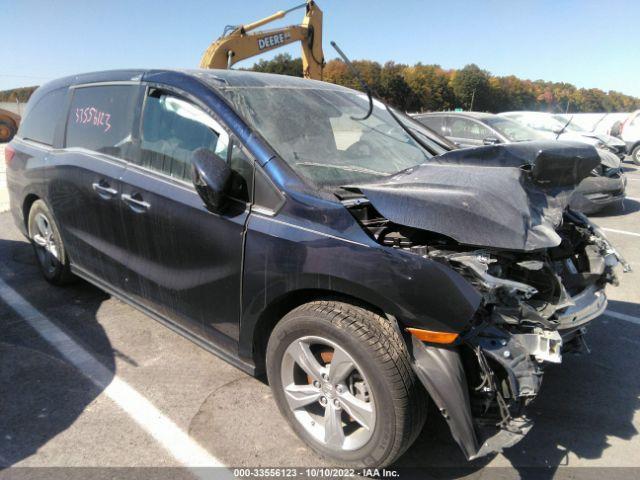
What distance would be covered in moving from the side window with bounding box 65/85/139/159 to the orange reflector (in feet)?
7.20

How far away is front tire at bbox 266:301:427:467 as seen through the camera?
2020mm

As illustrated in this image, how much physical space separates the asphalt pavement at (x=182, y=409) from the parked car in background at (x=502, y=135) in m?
4.48

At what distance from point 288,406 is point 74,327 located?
7.05 feet

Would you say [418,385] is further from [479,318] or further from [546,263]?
[546,263]

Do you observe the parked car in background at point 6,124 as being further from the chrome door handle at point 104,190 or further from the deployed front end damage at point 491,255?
the deployed front end damage at point 491,255

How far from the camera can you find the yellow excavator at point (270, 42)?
36.7 feet

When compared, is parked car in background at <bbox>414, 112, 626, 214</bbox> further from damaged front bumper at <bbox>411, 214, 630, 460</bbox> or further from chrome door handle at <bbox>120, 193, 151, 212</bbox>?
damaged front bumper at <bbox>411, 214, 630, 460</bbox>

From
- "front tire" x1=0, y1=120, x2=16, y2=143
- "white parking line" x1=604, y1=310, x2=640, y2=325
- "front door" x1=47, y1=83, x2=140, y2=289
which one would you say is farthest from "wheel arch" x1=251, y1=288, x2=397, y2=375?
"front tire" x1=0, y1=120, x2=16, y2=143

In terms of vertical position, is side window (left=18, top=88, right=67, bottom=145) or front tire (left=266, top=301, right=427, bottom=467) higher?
side window (left=18, top=88, right=67, bottom=145)

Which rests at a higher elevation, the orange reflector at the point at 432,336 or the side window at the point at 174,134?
the side window at the point at 174,134

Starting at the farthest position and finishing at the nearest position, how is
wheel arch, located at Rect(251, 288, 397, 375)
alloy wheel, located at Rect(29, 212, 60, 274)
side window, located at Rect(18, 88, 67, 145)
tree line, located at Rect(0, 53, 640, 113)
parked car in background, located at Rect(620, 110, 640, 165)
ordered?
tree line, located at Rect(0, 53, 640, 113)
parked car in background, located at Rect(620, 110, 640, 165)
alloy wheel, located at Rect(29, 212, 60, 274)
side window, located at Rect(18, 88, 67, 145)
wheel arch, located at Rect(251, 288, 397, 375)

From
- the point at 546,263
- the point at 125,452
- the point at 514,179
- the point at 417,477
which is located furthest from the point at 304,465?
the point at 514,179
